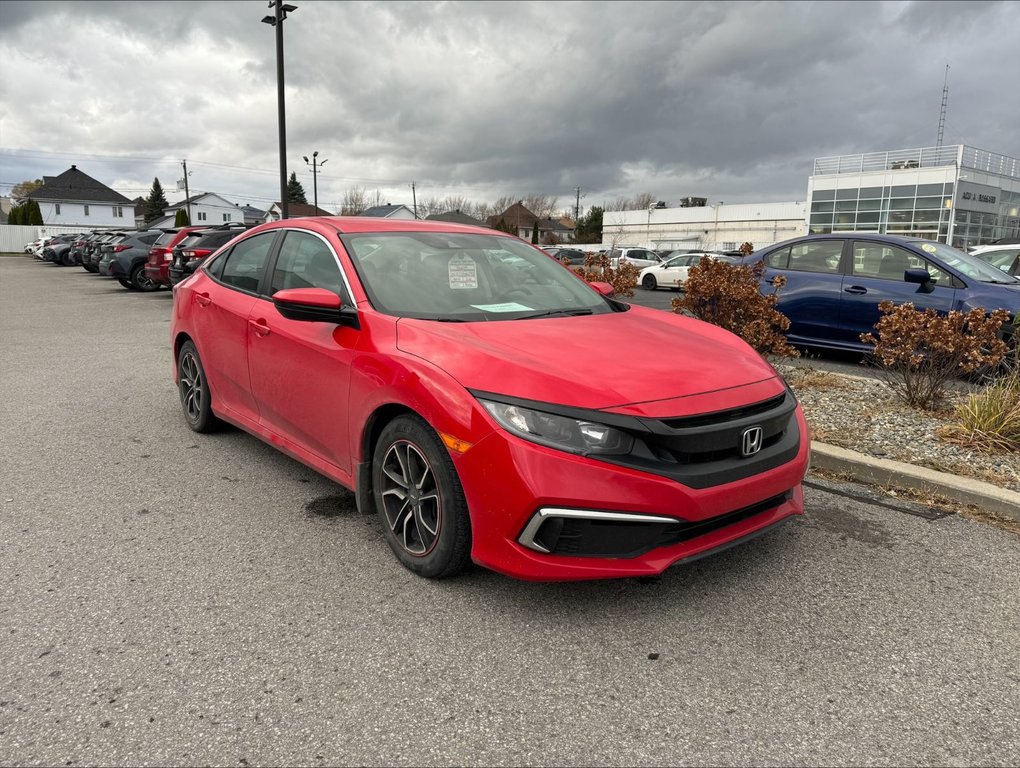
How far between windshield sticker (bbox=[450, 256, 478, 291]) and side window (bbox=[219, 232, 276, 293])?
1.33 metres

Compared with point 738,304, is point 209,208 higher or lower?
higher

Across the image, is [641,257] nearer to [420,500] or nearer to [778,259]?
[778,259]

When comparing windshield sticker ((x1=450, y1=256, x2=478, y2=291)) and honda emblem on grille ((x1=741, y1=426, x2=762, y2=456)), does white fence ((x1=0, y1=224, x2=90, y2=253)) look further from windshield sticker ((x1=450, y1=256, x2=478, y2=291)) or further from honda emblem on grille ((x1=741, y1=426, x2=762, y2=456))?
honda emblem on grille ((x1=741, y1=426, x2=762, y2=456))

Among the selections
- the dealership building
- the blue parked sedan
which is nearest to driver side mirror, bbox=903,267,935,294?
the blue parked sedan

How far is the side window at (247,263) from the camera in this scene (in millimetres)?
4477

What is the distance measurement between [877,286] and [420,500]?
680 centimetres

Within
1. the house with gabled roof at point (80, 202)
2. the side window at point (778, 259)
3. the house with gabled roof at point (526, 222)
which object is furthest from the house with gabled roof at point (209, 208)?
the side window at point (778, 259)

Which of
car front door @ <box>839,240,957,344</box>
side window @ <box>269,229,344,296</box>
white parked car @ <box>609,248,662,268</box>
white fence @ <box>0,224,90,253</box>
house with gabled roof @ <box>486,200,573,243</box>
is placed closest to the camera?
side window @ <box>269,229,344,296</box>

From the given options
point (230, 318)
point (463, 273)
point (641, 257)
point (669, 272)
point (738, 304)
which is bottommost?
point (230, 318)

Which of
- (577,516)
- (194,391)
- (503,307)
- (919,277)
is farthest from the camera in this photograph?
(919,277)

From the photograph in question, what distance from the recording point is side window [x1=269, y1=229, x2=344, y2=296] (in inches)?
149

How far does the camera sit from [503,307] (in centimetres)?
365

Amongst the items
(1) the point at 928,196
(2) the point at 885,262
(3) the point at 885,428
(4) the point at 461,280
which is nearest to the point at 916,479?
(3) the point at 885,428

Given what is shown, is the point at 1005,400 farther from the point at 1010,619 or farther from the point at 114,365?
the point at 114,365
